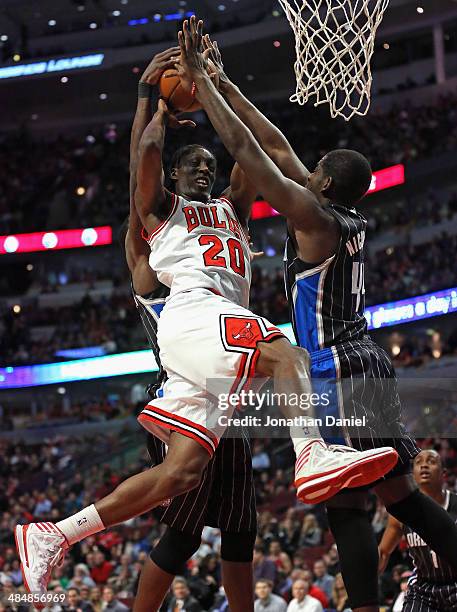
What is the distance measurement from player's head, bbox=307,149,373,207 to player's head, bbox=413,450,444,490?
2014mm

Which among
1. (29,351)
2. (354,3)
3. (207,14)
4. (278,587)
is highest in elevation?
(207,14)

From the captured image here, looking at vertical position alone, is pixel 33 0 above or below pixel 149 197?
above

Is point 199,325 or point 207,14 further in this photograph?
point 207,14

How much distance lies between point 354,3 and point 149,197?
2349mm

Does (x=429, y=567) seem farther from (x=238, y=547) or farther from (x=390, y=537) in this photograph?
(x=238, y=547)

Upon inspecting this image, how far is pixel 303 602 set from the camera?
857 centimetres

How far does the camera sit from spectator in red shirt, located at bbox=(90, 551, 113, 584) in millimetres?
13039

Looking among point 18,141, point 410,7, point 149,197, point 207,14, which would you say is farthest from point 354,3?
point 18,141

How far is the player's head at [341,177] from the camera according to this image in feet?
14.6

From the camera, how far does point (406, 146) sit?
23.2m

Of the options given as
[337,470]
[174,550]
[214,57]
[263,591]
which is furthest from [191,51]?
[263,591]

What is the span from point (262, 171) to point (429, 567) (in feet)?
8.64

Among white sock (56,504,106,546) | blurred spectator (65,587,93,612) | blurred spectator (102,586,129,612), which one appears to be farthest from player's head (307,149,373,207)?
blurred spectator (102,586,129,612)

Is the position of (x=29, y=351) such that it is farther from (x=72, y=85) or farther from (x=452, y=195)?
(x=452, y=195)
